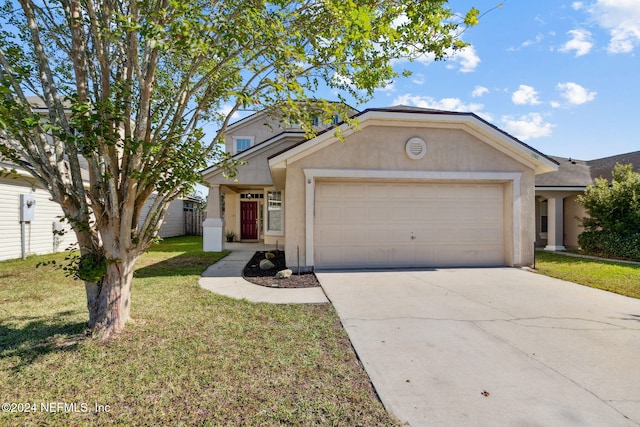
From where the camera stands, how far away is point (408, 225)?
923 cm

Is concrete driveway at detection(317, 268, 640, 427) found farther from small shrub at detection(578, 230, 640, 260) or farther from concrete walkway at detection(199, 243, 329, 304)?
small shrub at detection(578, 230, 640, 260)

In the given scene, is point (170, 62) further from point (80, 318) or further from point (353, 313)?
point (353, 313)

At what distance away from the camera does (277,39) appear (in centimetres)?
367

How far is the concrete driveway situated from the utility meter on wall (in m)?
11.1

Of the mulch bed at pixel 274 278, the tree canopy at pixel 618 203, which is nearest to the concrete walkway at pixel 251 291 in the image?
the mulch bed at pixel 274 278

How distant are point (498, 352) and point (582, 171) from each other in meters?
16.8

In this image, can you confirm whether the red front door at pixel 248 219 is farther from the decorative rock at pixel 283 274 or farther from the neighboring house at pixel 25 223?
the decorative rock at pixel 283 274

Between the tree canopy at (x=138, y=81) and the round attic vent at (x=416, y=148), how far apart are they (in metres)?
4.37

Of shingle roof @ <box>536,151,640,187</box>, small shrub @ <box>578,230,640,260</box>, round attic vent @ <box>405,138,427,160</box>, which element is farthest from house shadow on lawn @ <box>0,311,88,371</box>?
shingle roof @ <box>536,151,640,187</box>

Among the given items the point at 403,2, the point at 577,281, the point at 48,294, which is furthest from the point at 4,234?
the point at 577,281

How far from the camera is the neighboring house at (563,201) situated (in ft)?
45.9

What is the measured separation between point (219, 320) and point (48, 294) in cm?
411

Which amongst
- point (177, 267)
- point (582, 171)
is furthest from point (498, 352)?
point (582, 171)

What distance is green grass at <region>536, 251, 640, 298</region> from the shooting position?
720 centimetres
